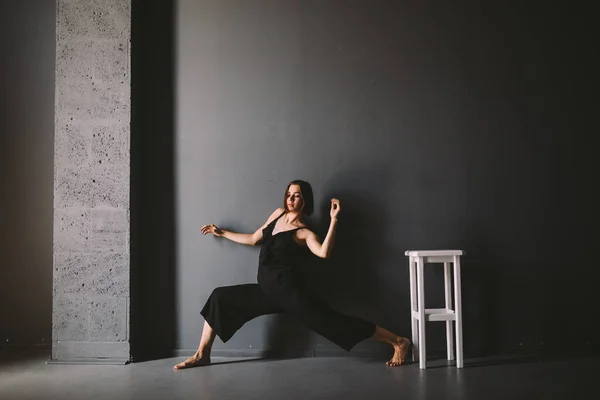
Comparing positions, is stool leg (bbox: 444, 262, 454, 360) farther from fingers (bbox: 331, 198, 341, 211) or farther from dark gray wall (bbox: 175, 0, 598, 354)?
fingers (bbox: 331, 198, 341, 211)

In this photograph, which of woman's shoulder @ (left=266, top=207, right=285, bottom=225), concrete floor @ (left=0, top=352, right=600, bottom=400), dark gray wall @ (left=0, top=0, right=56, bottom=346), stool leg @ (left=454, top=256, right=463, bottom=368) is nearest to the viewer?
concrete floor @ (left=0, top=352, right=600, bottom=400)

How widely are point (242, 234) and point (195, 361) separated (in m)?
0.86

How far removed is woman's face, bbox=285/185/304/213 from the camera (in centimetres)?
361

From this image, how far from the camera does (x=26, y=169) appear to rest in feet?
13.2

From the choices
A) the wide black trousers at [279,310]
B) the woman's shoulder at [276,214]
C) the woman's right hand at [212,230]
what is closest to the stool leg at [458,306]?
the wide black trousers at [279,310]

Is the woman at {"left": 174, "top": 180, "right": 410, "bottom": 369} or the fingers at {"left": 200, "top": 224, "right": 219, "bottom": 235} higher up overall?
the fingers at {"left": 200, "top": 224, "right": 219, "bottom": 235}

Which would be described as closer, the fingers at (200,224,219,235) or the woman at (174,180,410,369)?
the woman at (174,180,410,369)

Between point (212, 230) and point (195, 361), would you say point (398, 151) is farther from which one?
point (195, 361)

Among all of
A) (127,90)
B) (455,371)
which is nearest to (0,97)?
(127,90)

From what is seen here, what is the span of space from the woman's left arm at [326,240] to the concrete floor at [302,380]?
2.26 feet

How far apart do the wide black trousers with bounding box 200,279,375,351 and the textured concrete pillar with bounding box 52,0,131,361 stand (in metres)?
0.63

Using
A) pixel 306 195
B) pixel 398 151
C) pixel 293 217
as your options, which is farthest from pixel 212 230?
pixel 398 151

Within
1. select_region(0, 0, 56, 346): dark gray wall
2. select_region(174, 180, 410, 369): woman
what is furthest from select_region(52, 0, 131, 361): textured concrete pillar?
select_region(174, 180, 410, 369): woman

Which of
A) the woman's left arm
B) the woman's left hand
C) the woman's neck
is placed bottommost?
the woman's left arm
